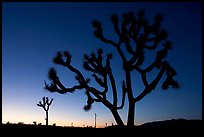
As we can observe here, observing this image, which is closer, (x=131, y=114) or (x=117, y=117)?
(x=131, y=114)

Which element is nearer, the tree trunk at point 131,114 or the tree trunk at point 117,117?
the tree trunk at point 131,114

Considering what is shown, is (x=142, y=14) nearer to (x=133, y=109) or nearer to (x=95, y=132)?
(x=133, y=109)

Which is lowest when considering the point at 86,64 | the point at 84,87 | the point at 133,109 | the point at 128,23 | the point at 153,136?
the point at 153,136

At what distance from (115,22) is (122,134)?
8277 millimetres

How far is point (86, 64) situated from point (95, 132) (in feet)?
26.4

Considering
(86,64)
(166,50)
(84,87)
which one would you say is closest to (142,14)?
(166,50)

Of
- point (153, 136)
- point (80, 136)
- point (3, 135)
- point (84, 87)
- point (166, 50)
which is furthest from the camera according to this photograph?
point (84, 87)

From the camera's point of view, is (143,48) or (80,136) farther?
(143,48)

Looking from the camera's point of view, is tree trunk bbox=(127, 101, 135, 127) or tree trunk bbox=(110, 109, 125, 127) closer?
tree trunk bbox=(127, 101, 135, 127)

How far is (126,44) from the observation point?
48.7ft

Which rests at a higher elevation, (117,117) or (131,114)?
(131,114)

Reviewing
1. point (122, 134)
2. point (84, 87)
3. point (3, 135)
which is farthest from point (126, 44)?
point (3, 135)

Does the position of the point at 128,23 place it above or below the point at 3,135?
above

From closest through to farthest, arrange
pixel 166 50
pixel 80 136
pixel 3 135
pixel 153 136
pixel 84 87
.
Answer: pixel 3 135
pixel 80 136
pixel 153 136
pixel 166 50
pixel 84 87
